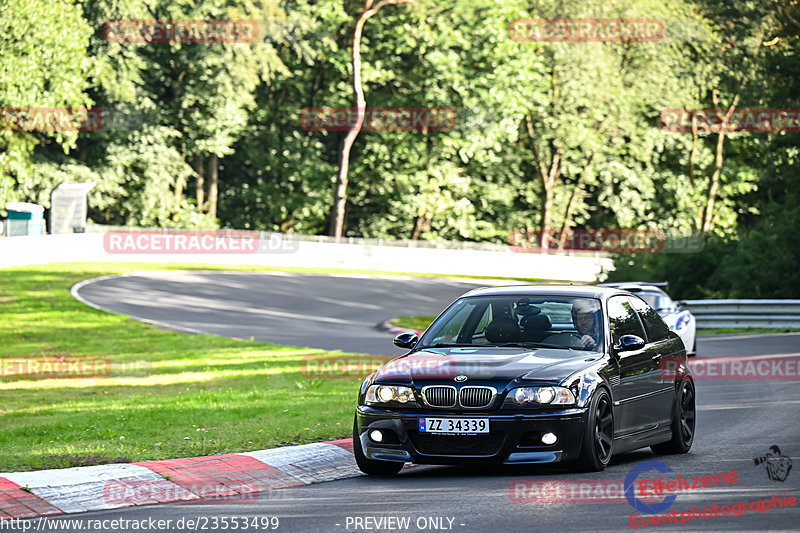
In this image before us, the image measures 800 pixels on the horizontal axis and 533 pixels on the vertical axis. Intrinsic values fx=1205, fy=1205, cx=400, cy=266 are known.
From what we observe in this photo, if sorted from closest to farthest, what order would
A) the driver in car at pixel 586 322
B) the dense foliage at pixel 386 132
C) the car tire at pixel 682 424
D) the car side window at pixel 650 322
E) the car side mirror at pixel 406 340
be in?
1. the driver in car at pixel 586 322
2. the car side mirror at pixel 406 340
3. the car tire at pixel 682 424
4. the car side window at pixel 650 322
5. the dense foliage at pixel 386 132

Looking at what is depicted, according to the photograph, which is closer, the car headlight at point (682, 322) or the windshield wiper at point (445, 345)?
the windshield wiper at point (445, 345)

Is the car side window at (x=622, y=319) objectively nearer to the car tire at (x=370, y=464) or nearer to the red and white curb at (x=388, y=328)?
the car tire at (x=370, y=464)

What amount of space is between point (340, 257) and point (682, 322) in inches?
1162

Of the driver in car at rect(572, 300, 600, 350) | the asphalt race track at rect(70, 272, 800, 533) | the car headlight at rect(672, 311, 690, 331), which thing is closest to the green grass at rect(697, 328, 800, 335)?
the car headlight at rect(672, 311, 690, 331)

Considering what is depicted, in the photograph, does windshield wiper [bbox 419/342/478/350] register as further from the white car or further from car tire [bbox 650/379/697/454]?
the white car

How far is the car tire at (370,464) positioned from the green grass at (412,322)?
1989 centimetres

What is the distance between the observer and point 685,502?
7773 millimetres

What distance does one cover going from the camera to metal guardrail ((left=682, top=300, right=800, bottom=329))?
99.3 feet

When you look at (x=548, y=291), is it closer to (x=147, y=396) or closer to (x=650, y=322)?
(x=650, y=322)

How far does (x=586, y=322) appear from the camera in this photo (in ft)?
32.0

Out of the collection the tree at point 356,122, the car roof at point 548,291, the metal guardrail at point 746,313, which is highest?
the tree at point 356,122

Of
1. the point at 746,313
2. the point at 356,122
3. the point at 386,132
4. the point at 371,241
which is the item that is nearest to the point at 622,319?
the point at 746,313

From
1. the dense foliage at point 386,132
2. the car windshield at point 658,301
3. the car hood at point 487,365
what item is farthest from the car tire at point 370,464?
the dense foliage at point 386,132

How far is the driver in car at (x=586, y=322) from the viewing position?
9594 mm
